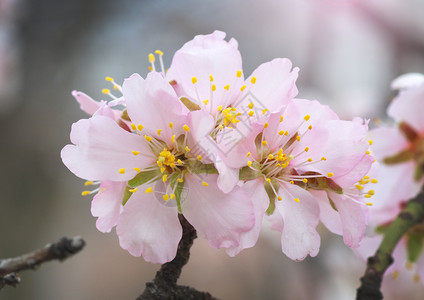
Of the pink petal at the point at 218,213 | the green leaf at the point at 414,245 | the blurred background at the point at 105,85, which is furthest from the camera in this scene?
the blurred background at the point at 105,85

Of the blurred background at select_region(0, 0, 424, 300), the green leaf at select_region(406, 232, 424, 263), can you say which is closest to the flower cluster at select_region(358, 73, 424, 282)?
the green leaf at select_region(406, 232, 424, 263)

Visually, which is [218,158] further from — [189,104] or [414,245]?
[414,245]

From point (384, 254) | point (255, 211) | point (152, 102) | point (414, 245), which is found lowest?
point (414, 245)

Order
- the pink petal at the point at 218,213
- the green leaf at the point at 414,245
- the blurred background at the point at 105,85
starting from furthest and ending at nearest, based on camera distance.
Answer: the blurred background at the point at 105,85 → the green leaf at the point at 414,245 → the pink petal at the point at 218,213

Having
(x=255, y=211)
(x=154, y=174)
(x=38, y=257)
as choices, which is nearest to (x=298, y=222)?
(x=255, y=211)

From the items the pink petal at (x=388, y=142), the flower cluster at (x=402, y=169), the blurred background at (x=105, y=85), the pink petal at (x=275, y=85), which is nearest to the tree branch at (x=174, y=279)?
the pink petal at (x=275, y=85)

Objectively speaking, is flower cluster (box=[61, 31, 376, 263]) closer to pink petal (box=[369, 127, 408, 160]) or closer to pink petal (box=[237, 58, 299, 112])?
pink petal (box=[237, 58, 299, 112])

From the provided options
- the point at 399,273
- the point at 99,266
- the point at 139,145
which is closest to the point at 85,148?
the point at 139,145

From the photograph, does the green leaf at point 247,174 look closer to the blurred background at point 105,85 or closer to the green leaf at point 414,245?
the green leaf at point 414,245
